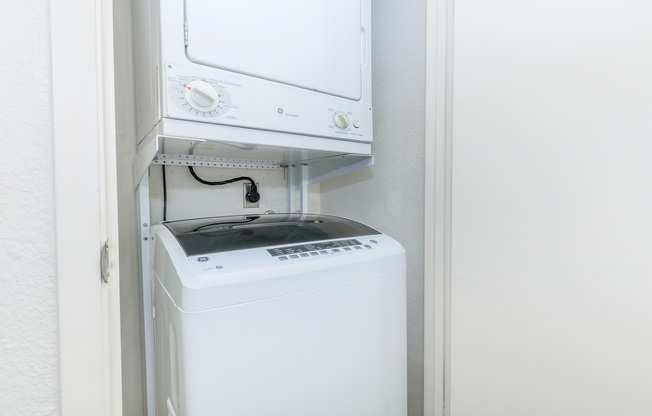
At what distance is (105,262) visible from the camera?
461mm

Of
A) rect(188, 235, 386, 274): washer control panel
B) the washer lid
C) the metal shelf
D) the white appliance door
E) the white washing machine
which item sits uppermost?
the white appliance door

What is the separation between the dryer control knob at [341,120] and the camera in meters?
1.02

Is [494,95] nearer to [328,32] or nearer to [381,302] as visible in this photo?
[328,32]

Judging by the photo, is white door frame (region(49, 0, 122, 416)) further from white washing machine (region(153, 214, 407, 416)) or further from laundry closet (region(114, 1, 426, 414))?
laundry closet (region(114, 1, 426, 414))

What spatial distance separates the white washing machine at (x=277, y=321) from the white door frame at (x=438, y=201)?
207mm

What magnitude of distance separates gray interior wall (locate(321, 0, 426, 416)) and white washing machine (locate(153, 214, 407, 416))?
25 cm

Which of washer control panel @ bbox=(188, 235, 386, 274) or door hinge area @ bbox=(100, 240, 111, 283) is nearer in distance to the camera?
door hinge area @ bbox=(100, 240, 111, 283)

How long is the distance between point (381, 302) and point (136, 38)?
1.16m

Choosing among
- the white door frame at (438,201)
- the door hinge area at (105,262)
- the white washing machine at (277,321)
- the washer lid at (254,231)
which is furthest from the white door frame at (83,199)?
the white door frame at (438,201)

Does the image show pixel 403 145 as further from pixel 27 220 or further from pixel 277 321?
pixel 27 220

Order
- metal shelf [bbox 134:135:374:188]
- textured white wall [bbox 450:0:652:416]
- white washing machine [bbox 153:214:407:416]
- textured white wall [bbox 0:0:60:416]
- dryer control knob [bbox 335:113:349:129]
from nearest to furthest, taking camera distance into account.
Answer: textured white wall [bbox 0:0:60:416]
white washing machine [bbox 153:214:407:416]
textured white wall [bbox 450:0:652:416]
metal shelf [bbox 134:135:374:188]
dryer control knob [bbox 335:113:349:129]

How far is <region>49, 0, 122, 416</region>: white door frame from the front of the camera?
0.41 metres

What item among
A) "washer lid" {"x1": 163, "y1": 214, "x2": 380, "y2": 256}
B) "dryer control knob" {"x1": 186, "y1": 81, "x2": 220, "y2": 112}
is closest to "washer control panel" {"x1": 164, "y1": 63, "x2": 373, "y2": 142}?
"dryer control knob" {"x1": 186, "y1": 81, "x2": 220, "y2": 112}

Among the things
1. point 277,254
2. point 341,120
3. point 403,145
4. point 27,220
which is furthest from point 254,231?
point 403,145
